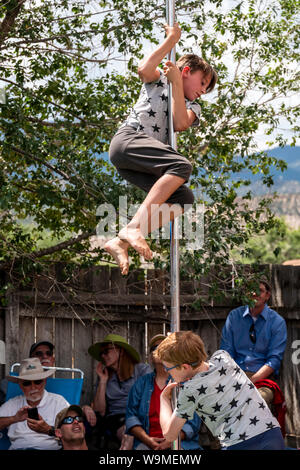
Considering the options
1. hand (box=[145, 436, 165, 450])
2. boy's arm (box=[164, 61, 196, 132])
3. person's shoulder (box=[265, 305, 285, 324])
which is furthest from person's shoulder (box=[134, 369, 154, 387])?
boy's arm (box=[164, 61, 196, 132])

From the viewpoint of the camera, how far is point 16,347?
554 cm

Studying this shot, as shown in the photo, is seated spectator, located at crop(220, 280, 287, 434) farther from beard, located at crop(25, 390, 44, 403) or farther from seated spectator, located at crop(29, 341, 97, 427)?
beard, located at crop(25, 390, 44, 403)

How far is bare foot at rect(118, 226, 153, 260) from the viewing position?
2887 millimetres

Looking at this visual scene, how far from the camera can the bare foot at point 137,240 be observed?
2.89 meters

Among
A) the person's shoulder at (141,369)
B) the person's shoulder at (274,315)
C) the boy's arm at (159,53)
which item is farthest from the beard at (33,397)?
the boy's arm at (159,53)

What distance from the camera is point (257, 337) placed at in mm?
5164

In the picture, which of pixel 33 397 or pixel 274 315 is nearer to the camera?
pixel 33 397

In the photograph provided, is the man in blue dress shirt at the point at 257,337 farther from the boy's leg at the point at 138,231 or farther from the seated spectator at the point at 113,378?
the boy's leg at the point at 138,231

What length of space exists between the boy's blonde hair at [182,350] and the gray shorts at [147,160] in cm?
65

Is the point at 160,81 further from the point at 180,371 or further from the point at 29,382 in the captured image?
the point at 29,382

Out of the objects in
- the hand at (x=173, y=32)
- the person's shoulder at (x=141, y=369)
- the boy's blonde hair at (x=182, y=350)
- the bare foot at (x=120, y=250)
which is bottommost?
the person's shoulder at (x=141, y=369)

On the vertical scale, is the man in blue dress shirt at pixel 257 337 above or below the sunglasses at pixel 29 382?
above

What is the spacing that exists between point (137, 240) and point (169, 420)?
79 centimetres

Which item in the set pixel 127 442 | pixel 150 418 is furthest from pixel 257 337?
pixel 127 442
